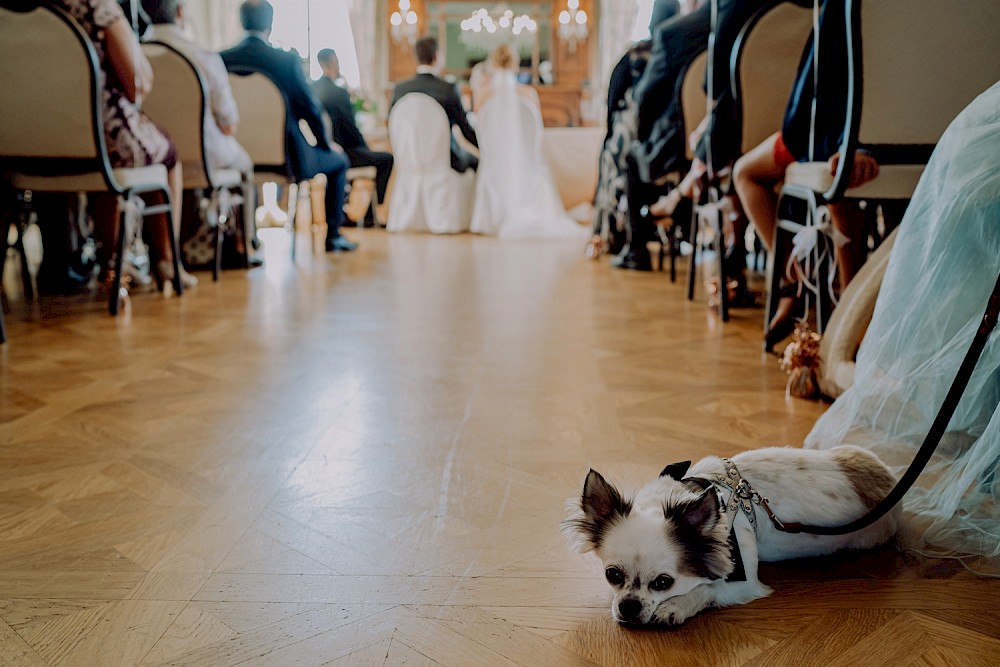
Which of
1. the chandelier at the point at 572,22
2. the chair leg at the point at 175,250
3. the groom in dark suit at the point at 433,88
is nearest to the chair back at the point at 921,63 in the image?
the chair leg at the point at 175,250

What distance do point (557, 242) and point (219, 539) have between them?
5.34 m

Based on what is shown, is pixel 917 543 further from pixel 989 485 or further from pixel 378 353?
pixel 378 353

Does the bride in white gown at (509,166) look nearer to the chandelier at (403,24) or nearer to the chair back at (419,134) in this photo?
the chair back at (419,134)

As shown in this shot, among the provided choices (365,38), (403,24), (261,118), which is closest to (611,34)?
(403,24)

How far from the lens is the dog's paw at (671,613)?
963mm

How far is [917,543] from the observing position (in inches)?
46.6

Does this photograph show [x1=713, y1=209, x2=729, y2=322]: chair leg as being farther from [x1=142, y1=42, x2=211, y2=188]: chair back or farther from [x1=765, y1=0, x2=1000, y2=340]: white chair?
[x1=142, y1=42, x2=211, y2=188]: chair back

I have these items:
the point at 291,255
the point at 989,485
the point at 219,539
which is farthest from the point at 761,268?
the point at 219,539

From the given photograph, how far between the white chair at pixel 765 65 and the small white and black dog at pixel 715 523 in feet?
6.17

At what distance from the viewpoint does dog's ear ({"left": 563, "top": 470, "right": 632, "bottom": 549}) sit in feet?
3.21

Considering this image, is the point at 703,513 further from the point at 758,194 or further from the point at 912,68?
the point at 758,194

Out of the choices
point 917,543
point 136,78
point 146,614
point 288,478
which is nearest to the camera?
point 146,614

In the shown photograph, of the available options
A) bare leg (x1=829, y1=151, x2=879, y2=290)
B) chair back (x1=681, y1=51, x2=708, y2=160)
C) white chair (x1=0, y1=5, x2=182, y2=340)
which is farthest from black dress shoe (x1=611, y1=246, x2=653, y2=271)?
white chair (x1=0, y1=5, x2=182, y2=340)

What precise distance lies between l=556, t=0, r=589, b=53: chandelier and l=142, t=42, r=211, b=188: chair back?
8874mm
